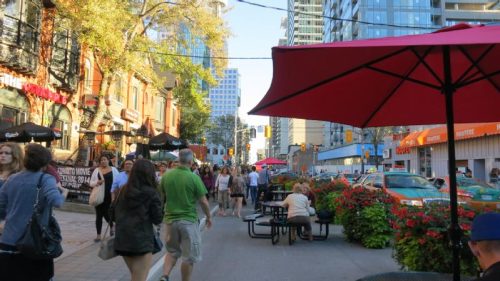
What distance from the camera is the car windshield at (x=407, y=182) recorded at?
15132 mm

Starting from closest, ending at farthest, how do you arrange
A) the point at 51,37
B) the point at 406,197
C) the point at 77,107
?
the point at 406,197, the point at 51,37, the point at 77,107

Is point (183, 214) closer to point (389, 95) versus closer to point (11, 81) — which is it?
point (389, 95)

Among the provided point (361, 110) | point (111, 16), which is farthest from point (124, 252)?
point (111, 16)

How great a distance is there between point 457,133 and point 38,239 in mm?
31228

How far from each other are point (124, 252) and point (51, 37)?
18264 millimetres

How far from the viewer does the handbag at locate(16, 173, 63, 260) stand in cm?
369

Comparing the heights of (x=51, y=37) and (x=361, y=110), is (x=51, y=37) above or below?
above

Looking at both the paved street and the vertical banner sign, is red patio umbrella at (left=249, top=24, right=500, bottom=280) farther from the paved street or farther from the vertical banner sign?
the vertical banner sign

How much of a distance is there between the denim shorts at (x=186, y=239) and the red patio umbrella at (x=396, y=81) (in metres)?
2.42

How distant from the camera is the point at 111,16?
62.9 ft

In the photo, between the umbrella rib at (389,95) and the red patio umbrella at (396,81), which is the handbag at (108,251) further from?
the umbrella rib at (389,95)

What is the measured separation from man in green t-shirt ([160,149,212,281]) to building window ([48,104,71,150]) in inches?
670

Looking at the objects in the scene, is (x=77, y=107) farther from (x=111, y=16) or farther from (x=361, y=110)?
(x=361, y=110)

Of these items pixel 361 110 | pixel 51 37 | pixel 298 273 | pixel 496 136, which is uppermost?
pixel 51 37
